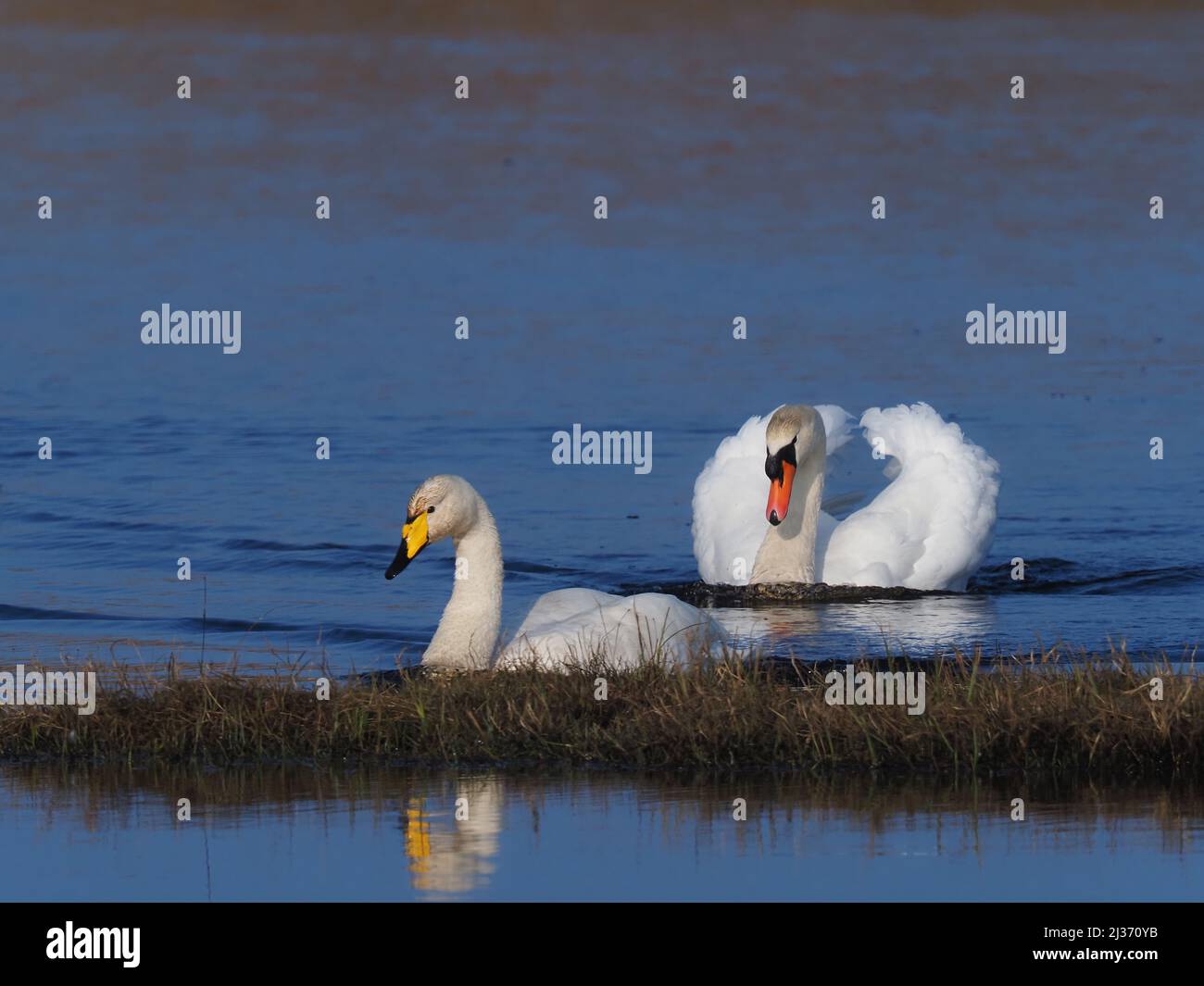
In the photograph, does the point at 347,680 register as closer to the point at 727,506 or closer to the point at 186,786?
the point at 186,786

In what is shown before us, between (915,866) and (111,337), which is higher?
(111,337)

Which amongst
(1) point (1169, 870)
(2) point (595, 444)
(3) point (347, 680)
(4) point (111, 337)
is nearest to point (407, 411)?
(2) point (595, 444)

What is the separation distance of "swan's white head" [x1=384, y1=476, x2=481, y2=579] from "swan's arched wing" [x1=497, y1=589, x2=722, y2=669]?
0.58 metres

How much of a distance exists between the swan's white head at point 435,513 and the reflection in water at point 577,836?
7.00 feet

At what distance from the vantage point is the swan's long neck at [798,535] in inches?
647

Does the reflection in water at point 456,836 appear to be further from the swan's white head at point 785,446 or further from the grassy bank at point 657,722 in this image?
the swan's white head at point 785,446

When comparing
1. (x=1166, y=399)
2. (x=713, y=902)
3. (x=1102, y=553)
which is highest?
(x=1166, y=399)

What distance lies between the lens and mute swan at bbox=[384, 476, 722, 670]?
39.2 ft

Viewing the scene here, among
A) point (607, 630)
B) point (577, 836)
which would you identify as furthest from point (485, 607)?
point (577, 836)

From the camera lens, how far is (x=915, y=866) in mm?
8414

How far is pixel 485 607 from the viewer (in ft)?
40.4

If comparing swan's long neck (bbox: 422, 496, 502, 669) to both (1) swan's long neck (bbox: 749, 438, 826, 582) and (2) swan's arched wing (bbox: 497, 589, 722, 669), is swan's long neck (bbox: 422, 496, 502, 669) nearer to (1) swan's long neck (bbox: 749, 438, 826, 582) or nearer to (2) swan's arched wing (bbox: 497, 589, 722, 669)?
(2) swan's arched wing (bbox: 497, 589, 722, 669)

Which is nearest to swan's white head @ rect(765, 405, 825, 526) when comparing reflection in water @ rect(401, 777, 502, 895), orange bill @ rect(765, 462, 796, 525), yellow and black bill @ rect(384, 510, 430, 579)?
orange bill @ rect(765, 462, 796, 525)

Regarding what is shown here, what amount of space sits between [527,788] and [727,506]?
7.68 metres
